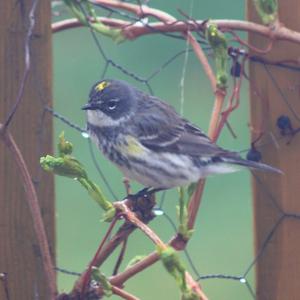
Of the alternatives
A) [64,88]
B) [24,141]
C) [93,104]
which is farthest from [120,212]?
[64,88]

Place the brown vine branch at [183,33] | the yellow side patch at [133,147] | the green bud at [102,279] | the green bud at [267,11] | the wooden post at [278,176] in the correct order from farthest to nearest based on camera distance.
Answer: the yellow side patch at [133,147], the wooden post at [278,176], the green bud at [267,11], the brown vine branch at [183,33], the green bud at [102,279]

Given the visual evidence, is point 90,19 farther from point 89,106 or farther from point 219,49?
point 219,49

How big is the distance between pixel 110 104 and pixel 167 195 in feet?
12.6

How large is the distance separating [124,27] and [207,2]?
6.52m

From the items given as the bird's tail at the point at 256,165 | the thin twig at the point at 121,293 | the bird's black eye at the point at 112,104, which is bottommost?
the thin twig at the point at 121,293

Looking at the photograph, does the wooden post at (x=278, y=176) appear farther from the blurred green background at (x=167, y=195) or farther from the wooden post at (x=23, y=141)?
the blurred green background at (x=167, y=195)

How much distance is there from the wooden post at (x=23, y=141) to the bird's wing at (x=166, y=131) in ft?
2.12

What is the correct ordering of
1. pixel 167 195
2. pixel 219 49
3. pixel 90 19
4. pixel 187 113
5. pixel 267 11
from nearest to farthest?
pixel 219 49
pixel 267 11
pixel 90 19
pixel 167 195
pixel 187 113

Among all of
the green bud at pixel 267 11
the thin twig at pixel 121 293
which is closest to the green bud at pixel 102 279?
the thin twig at pixel 121 293

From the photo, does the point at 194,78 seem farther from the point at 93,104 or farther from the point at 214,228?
the point at 93,104

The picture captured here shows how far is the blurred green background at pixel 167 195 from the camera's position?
7.12 meters

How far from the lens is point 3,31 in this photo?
11.3 ft

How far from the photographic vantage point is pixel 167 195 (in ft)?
25.9

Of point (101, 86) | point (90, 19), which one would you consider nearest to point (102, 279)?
point (90, 19)
